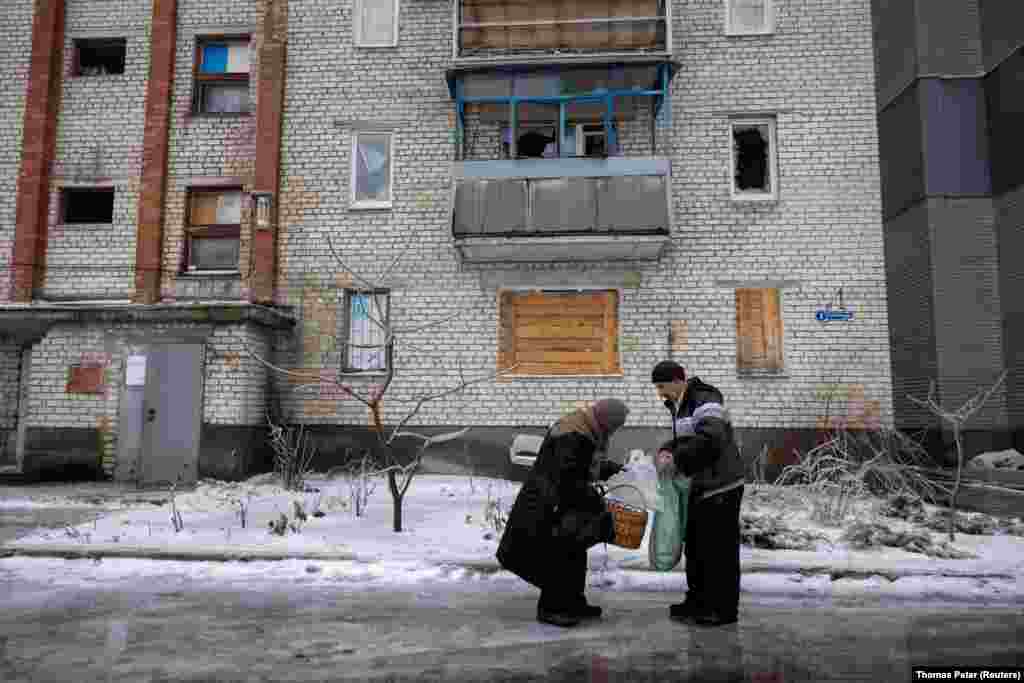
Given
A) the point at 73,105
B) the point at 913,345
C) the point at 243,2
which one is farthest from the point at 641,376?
the point at 73,105

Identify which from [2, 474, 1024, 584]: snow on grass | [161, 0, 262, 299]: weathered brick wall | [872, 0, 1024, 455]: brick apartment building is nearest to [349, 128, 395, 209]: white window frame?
[161, 0, 262, 299]: weathered brick wall

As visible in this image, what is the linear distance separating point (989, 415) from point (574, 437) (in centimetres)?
941

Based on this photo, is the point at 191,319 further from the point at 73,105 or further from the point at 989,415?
the point at 989,415

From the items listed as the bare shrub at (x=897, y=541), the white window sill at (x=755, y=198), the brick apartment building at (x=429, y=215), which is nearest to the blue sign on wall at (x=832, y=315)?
the brick apartment building at (x=429, y=215)

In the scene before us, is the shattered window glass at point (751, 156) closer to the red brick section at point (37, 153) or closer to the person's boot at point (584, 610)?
the person's boot at point (584, 610)

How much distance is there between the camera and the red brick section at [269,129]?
1203 centimetres

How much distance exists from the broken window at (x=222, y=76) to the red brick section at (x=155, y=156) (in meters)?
0.50

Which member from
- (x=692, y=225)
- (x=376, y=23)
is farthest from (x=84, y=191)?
(x=692, y=225)

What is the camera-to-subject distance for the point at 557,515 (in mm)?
4145

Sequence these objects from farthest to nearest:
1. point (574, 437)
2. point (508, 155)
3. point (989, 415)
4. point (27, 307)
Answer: point (508, 155) < point (27, 307) < point (989, 415) < point (574, 437)

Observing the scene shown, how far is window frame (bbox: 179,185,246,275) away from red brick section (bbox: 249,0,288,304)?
A: 601mm

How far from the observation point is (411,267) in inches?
471

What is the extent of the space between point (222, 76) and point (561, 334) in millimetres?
8004

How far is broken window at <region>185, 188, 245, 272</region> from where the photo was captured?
1252cm
